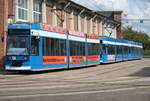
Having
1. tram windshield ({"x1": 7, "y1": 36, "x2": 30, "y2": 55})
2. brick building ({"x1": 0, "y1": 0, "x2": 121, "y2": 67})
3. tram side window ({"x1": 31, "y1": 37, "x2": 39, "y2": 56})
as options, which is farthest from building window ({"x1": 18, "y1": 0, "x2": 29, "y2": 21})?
tram side window ({"x1": 31, "y1": 37, "x2": 39, "y2": 56})

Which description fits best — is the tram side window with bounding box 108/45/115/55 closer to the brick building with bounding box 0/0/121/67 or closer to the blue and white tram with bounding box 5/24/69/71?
the brick building with bounding box 0/0/121/67

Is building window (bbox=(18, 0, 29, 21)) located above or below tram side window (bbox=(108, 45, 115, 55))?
above

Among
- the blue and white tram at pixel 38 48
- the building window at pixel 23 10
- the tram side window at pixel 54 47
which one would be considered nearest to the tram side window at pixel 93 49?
the blue and white tram at pixel 38 48

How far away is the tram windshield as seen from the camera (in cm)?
1914

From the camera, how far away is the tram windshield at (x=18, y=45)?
19141 millimetres

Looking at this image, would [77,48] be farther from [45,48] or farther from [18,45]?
[18,45]

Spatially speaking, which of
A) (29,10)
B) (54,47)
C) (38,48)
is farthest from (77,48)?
(29,10)

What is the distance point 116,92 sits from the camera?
1133 cm

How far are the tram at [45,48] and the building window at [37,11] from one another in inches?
297

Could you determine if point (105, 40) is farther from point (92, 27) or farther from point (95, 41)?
point (92, 27)

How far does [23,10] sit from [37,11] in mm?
3479

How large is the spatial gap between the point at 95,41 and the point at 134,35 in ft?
292

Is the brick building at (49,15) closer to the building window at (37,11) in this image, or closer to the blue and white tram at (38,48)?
the building window at (37,11)

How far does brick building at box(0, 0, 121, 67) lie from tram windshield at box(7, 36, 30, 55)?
1543mm
